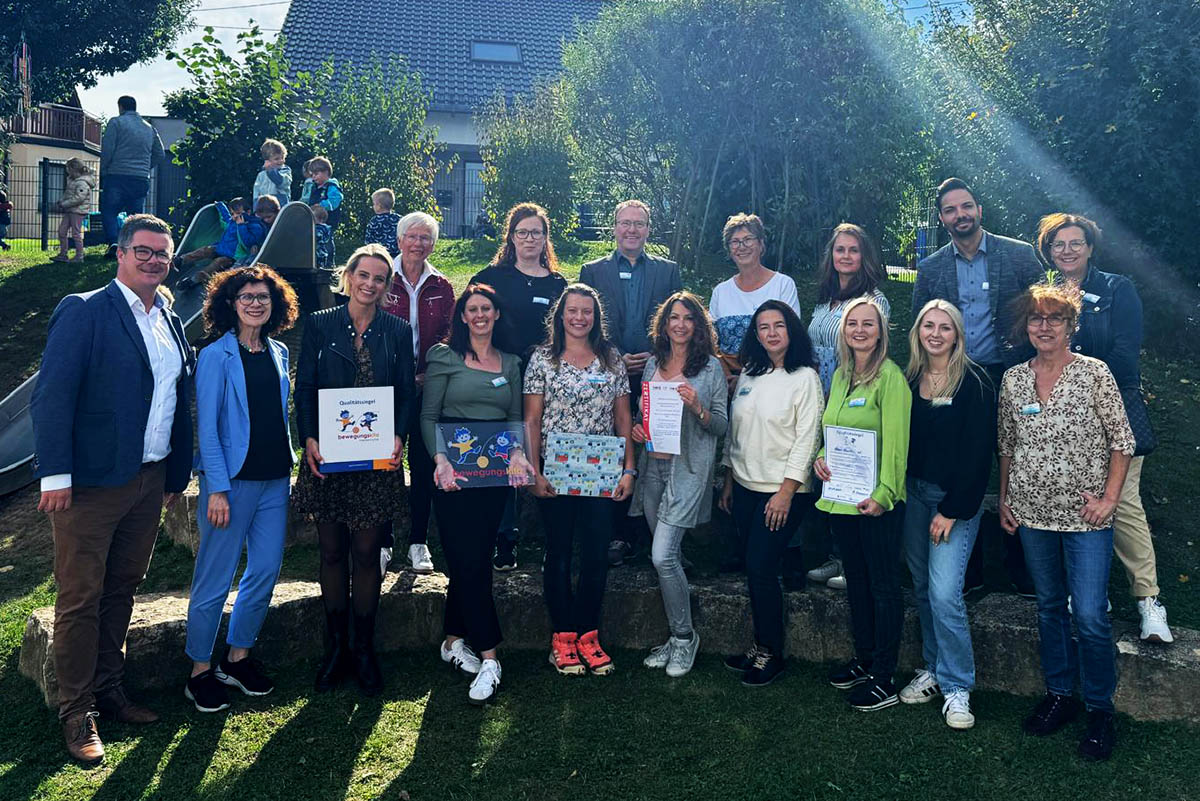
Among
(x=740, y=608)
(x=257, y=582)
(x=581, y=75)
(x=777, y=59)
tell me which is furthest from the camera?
(x=581, y=75)

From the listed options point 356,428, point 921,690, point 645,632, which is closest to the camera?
point 356,428

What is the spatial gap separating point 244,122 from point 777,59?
6.42m

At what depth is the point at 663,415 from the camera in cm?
461

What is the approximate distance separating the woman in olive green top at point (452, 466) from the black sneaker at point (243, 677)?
0.97 metres

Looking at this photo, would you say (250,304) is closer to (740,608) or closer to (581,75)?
(740,608)

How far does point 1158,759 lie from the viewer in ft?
13.1

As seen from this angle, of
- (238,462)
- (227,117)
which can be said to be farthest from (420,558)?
(227,117)

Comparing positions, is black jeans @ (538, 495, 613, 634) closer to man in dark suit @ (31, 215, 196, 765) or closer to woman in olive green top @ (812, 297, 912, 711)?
woman in olive green top @ (812, 297, 912, 711)

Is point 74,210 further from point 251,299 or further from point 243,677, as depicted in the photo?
point 243,677

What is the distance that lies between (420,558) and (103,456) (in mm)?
1964

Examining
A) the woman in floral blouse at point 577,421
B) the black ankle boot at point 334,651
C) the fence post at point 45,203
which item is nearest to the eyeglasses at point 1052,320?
the woman in floral blouse at point 577,421

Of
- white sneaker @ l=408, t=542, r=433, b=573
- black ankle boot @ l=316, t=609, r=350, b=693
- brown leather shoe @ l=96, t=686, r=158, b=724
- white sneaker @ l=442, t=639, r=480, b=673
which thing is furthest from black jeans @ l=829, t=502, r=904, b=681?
brown leather shoe @ l=96, t=686, r=158, b=724

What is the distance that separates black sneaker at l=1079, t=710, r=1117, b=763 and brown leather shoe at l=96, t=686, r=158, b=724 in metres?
4.10

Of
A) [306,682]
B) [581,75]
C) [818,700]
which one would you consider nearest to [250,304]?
[306,682]
